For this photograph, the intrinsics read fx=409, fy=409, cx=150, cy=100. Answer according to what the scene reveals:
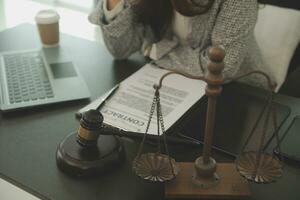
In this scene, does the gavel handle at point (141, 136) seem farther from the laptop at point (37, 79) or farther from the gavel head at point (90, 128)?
the laptop at point (37, 79)

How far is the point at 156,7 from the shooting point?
3.71 feet

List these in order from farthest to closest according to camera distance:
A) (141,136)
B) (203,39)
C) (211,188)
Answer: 1. (203,39)
2. (141,136)
3. (211,188)

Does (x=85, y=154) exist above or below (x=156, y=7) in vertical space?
below

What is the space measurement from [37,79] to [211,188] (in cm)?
54

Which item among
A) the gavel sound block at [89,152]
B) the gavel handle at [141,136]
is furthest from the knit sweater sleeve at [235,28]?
the gavel sound block at [89,152]

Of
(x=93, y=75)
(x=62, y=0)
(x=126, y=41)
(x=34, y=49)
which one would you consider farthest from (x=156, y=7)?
(x=62, y=0)

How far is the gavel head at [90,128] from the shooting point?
704 mm

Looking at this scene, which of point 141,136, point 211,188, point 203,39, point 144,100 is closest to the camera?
point 211,188

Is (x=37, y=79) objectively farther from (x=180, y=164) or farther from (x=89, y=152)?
(x=180, y=164)

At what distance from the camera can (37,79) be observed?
1011 millimetres

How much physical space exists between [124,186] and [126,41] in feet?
1.76

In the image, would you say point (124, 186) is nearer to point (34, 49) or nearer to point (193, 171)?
point (193, 171)

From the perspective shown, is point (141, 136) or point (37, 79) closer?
point (141, 136)

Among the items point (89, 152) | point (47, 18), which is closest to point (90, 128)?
point (89, 152)
